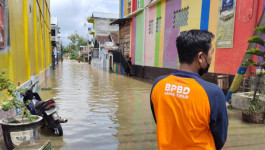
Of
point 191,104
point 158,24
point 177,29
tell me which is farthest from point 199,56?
point 158,24

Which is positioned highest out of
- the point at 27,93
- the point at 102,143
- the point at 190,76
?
the point at 190,76

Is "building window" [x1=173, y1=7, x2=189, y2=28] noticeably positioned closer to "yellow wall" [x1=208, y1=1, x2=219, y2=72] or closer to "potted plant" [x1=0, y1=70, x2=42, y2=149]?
"yellow wall" [x1=208, y1=1, x2=219, y2=72]

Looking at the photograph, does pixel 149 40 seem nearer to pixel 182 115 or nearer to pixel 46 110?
pixel 46 110

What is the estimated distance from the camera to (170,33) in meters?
12.6

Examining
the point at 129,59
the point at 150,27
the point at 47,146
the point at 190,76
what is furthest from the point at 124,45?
the point at 190,76

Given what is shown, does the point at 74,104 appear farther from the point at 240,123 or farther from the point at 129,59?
the point at 129,59

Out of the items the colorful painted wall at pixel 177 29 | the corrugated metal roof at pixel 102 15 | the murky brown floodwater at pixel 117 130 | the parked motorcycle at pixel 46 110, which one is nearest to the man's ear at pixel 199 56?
the murky brown floodwater at pixel 117 130

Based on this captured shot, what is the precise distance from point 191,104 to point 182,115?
10 cm

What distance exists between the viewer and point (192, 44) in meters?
1.38

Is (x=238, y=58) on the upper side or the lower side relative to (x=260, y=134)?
upper

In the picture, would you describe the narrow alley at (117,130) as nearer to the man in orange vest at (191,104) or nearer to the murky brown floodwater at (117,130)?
the murky brown floodwater at (117,130)

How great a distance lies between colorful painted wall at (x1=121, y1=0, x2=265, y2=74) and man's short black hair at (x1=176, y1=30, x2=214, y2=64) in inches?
272

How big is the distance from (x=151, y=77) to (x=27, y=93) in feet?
38.3

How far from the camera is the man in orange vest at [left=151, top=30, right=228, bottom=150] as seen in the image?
1.26m
